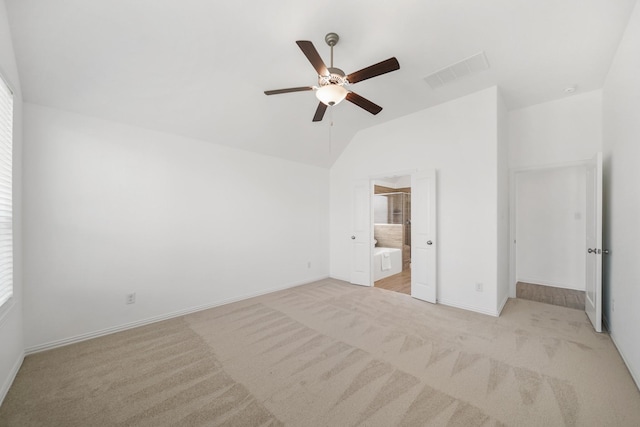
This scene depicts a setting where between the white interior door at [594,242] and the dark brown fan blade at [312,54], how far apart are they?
325 cm

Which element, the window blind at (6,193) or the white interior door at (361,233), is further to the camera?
the white interior door at (361,233)

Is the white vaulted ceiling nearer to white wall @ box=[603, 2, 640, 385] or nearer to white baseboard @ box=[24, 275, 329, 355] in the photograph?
white wall @ box=[603, 2, 640, 385]

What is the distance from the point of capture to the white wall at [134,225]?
2545mm

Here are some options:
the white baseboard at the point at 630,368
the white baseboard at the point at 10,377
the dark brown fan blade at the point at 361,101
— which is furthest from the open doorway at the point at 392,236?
the white baseboard at the point at 10,377

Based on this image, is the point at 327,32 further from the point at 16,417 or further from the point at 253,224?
the point at 16,417

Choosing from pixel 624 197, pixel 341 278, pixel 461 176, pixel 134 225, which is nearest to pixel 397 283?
pixel 341 278

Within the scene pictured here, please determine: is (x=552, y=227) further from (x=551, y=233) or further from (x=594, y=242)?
(x=594, y=242)

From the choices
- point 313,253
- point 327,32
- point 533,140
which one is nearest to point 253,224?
point 313,253

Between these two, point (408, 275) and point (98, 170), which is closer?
point (98, 170)

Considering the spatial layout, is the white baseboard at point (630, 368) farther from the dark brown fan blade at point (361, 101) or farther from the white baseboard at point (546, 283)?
the dark brown fan blade at point (361, 101)

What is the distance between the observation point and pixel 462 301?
11.7 feet

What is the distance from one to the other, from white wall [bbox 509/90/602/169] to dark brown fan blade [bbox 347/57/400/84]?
3.23m

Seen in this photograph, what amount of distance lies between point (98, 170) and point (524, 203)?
6.85 metres

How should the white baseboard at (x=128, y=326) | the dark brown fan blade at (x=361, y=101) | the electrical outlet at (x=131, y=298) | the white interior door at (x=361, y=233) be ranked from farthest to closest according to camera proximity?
the white interior door at (x=361, y=233)
the electrical outlet at (x=131, y=298)
the white baseboard at (x=128, y=326)
the dark brown fan blade at (x=361, y=101)
